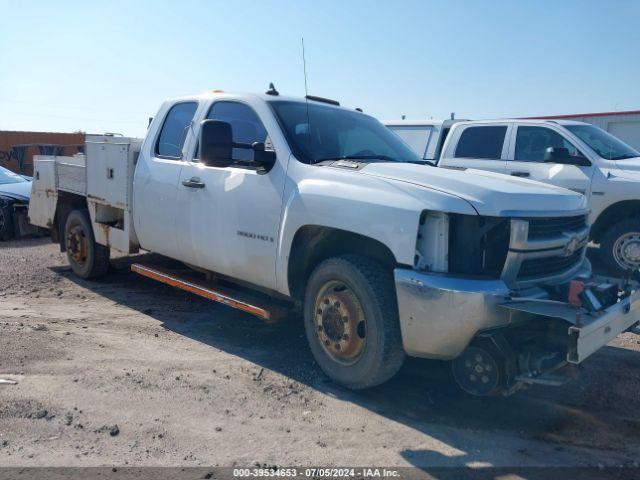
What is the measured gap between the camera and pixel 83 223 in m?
7.00

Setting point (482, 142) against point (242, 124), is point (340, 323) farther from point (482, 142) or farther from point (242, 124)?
point (482, 142)

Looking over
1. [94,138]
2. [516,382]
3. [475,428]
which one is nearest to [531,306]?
[516,382]

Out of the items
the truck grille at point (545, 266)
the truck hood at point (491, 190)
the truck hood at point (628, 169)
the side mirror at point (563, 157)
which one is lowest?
the truck grille at point (545, 266)

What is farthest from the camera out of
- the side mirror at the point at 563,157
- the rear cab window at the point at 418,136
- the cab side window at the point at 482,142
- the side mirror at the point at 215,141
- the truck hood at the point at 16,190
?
the truck hood at the point at 16,190

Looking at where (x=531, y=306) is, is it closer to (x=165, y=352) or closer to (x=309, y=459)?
(x=309, y=459)

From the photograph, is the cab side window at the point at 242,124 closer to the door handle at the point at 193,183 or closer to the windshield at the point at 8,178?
the door handle at the point at 193,183

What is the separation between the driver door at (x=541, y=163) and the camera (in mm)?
7602

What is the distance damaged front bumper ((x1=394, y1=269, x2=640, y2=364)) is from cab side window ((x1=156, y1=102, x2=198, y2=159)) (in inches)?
112

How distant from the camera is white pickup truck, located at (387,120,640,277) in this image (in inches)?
289

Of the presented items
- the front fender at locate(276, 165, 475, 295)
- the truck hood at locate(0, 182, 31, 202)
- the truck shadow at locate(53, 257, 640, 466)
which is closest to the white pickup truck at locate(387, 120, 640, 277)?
the truck shadow at locate(53, 257, 640, 466)

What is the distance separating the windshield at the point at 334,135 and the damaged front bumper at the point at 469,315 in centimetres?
143

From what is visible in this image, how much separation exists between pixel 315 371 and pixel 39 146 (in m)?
21.9

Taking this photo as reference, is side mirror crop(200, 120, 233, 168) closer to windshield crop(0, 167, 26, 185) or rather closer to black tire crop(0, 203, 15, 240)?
black tire crop(0, 203, 15, 240)

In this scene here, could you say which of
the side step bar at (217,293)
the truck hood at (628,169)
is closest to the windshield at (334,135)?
the side step bar at (217,293)
